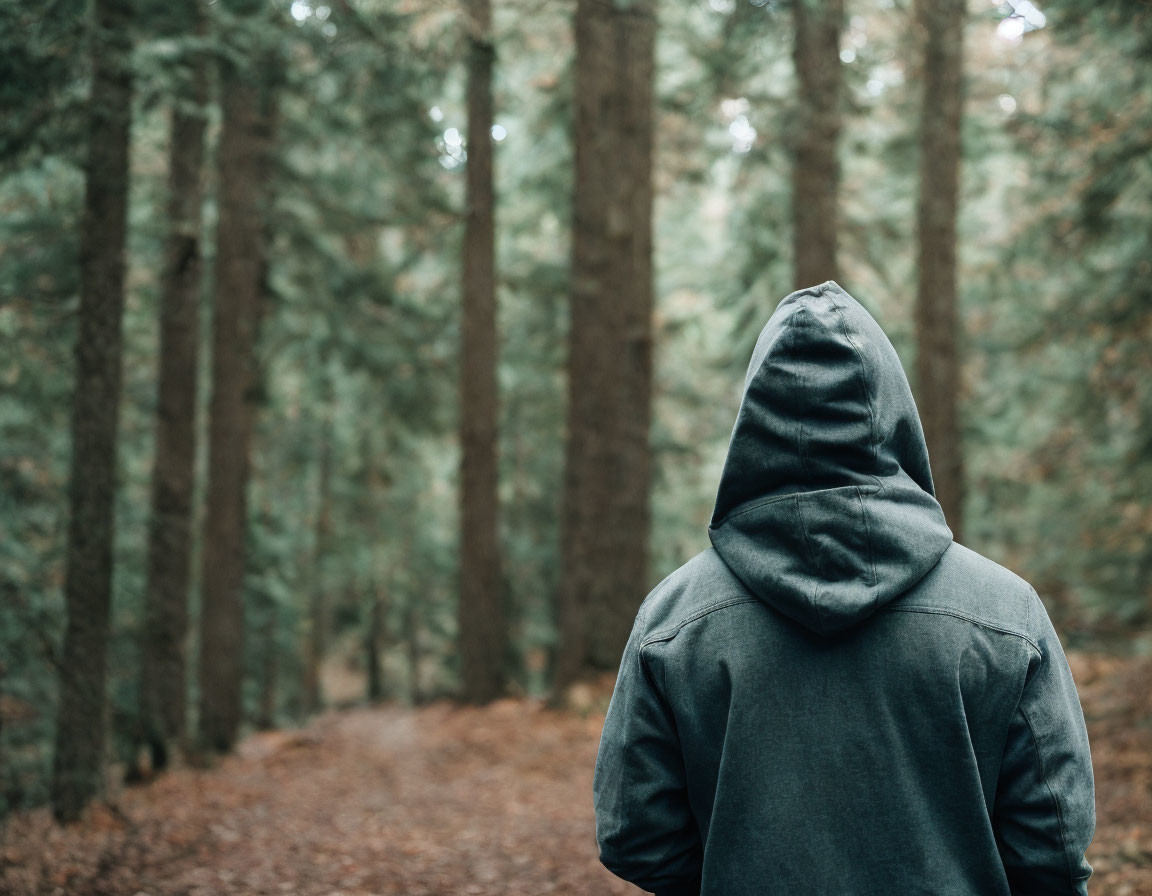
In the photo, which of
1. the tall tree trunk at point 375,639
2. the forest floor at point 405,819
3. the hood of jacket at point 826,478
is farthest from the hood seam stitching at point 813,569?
the tall tree trunk at point 375,639

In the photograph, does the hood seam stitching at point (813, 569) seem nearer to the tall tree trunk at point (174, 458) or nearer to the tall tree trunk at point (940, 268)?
the tall tree trunk at point (174, 458)

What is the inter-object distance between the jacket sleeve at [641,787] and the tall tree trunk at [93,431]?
6.26 meters

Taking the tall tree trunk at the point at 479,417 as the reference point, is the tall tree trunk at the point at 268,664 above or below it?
below

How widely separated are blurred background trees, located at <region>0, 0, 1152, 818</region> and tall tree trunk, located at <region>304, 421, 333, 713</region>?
2.02 m

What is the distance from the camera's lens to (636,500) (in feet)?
38.8

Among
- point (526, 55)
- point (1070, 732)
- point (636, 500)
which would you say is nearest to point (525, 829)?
point (636, 500)

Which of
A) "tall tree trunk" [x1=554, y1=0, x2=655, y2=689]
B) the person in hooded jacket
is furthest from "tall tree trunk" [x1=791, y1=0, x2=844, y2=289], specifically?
the person in hooded jacket

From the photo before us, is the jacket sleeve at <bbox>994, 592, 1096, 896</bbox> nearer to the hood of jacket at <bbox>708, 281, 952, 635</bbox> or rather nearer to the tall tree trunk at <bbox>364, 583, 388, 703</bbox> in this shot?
the hood of jacket at <bbox>708, 281, 952, 635</bbox>

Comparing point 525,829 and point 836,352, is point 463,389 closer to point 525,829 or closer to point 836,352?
point 525,829

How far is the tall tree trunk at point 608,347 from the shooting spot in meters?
11.7

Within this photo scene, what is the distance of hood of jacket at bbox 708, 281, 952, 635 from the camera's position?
2.04 meters

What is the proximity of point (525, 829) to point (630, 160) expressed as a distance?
7.74 m

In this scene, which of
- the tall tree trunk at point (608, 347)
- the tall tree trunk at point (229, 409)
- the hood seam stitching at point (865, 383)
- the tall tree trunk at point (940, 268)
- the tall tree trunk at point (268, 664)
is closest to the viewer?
the hood seam stitching at point (865, 383)

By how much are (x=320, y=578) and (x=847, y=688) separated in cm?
2166
